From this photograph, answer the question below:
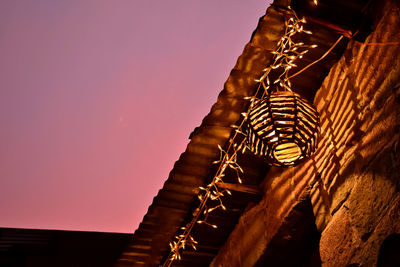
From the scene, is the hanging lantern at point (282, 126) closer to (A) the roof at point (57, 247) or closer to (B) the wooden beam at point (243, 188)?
(B) the wooden beam at point (243, 188)

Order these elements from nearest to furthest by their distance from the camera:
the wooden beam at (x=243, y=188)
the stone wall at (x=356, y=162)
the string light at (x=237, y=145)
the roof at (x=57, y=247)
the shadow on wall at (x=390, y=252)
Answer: the shadow on wall at (x=390, y=252), the stone wall at (x=356, y=162), the string light at (x=237, y=145), the wooden beam at (x=243, y=188), the roof at (x=57, y=247)

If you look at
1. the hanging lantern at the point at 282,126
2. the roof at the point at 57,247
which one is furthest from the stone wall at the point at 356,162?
the roof at the point at 57,247

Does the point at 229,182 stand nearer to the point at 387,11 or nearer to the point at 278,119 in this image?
the point at 278,119

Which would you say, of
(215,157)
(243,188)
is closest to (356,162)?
(215,157)

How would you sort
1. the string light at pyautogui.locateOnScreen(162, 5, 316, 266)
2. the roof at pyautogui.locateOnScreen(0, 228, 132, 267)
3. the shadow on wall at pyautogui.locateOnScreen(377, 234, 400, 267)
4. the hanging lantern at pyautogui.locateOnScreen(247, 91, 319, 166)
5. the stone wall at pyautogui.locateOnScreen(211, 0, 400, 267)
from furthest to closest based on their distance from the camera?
1. the roof at pyautogui.locateOnScreen(0, 228, 132, 267)
2. the string light at pyautogui.locateOnScreen(162, 5, 316, 266)
3. the hanging lantern at pyautogui.locateOnScreen(247, 91, 319, 166)
4. the stone wall at pyautogui.locateOnScreen(211, 0, 400, 267)
5. the shadow on wall at pyautogui.locateOnScreen(377, 234, 400, 267)

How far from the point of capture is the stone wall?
2.03 metres

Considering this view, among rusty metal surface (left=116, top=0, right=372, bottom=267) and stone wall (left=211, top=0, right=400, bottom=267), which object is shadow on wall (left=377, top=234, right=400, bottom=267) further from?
rusty metal surface (left=116, top=0, right=372, bottom=267)

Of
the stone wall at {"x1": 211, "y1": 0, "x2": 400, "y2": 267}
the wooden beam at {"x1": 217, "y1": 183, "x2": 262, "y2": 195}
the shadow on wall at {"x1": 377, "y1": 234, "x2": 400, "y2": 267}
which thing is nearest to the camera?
the shadow on wall at {"x1": 377, "y1": 234, "x2": 400, "y2": 267}

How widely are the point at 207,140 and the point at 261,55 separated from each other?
1001mm

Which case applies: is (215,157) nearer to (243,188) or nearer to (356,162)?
(243,188)

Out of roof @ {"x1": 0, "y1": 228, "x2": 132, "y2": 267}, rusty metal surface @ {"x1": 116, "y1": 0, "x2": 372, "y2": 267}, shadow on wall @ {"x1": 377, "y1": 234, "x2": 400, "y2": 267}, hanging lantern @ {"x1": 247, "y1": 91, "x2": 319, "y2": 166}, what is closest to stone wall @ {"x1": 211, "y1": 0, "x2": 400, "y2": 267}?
shadow on wall @ {"x1": 377, "y1": 234, "x2": 400, "y2": 267}

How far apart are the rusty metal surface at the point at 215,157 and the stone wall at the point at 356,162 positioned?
25 cm

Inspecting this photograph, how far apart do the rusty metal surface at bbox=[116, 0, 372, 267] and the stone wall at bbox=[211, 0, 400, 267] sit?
9.7 inches

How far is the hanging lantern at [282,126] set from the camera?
84.1 inches
